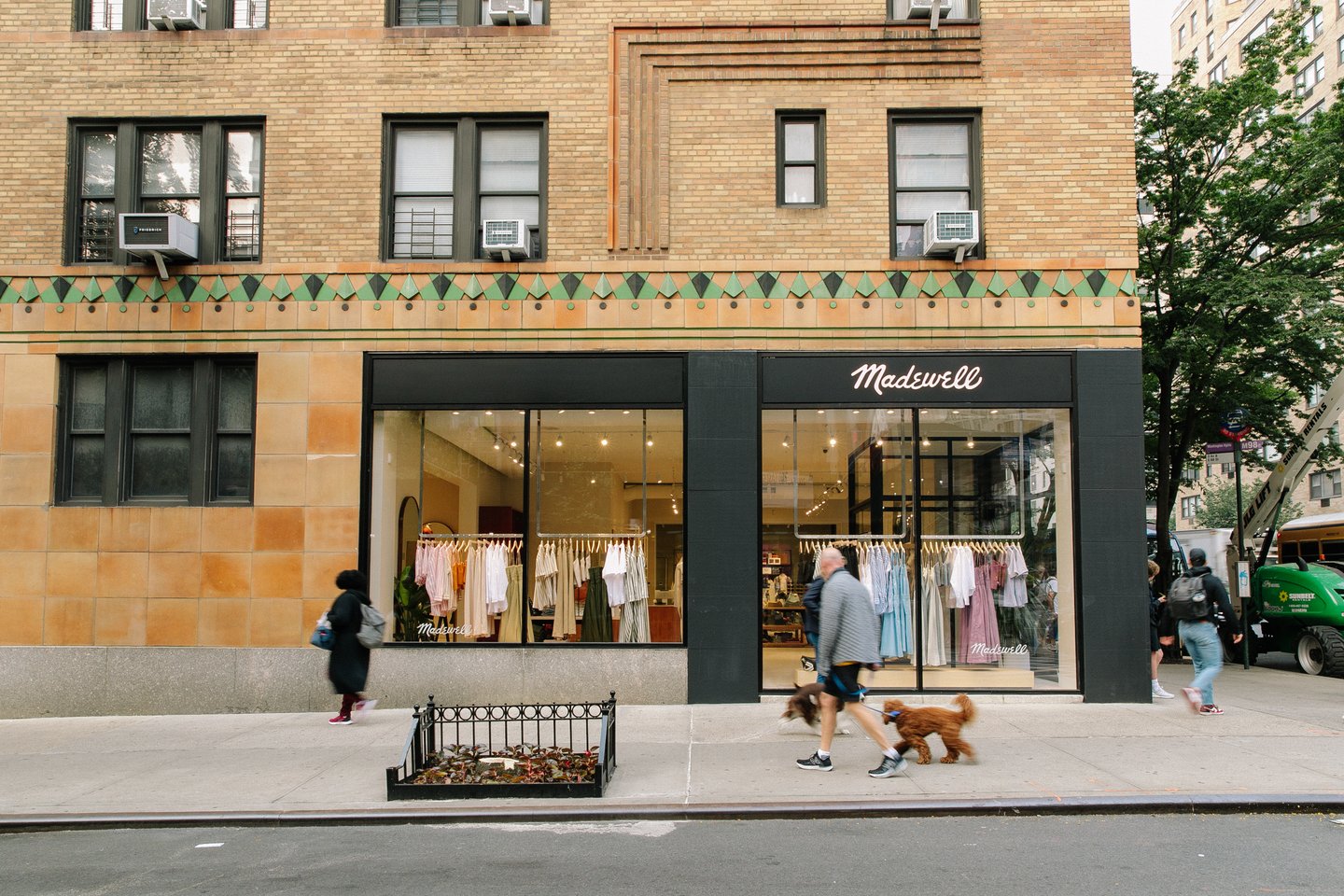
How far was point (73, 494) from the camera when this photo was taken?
43.1ft

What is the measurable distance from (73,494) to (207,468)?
1.77 m

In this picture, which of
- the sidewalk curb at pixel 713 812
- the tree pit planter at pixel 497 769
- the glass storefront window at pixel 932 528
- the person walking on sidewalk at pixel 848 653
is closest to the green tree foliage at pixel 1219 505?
the glass storefront window at pixel 932 528

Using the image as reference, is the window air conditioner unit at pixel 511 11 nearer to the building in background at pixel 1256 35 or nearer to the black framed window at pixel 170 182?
the black framed window at pixel 170 182

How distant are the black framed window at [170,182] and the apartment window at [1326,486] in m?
56.2

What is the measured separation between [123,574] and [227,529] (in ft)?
4.50

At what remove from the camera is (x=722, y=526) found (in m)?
12.6

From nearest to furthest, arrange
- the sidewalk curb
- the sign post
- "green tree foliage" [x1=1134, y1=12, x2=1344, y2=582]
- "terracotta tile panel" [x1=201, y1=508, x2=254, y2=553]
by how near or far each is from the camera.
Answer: the sidewalk curb < "terracotta tile panel" [x1=201, y1=508, x2=254, y2=553] < the sign post < "green tree foliage" [x1=1134, y1=12, x2=1344, y2=582]

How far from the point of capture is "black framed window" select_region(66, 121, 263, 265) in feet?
43.7

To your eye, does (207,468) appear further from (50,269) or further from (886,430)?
(886,430)

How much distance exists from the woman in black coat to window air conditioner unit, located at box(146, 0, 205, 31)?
24.5 ft

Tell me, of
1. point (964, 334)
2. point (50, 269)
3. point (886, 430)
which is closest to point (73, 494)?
point (50, 269)

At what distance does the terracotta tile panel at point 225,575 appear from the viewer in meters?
12.8

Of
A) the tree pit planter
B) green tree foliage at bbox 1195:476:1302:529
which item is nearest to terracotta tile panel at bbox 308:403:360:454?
the tree pit planter

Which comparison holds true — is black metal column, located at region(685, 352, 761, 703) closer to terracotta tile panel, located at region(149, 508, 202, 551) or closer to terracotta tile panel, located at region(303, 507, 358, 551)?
terracotta tile panel, located at region(303, 507, 358, 551)
